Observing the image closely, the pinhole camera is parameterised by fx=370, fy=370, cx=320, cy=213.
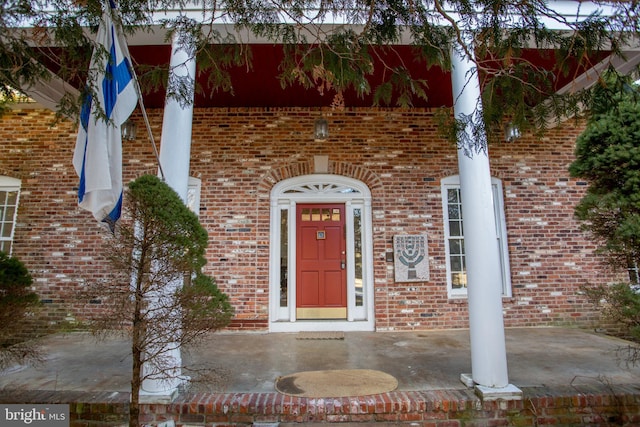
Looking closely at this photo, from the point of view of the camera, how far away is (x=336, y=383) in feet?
11.3

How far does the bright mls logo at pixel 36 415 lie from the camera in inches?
114

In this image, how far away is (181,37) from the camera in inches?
111

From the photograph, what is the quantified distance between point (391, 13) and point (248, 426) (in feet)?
11.0

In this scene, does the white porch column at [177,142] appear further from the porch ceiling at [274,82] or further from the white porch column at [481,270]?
the white porch column at [481,270]

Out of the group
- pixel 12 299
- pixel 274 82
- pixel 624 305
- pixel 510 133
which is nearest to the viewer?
pixel 624 305

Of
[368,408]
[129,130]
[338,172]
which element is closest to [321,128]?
[338,172]

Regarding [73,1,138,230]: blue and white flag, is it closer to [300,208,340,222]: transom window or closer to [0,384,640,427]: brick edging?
[0,384,640,427]: brick edging

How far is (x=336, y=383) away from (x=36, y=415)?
2495mm

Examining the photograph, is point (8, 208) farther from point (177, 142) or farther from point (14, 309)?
point (177, 142)

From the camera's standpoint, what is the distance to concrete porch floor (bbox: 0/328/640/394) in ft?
11.3

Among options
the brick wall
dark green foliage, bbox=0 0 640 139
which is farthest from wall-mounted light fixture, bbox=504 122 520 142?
dark green foliage, bbox=0 0 640 139

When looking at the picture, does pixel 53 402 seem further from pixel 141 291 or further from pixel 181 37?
pixel 181 37

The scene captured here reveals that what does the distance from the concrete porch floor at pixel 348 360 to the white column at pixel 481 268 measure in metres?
0.34

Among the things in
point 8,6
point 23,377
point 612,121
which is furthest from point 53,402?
point 612,121
